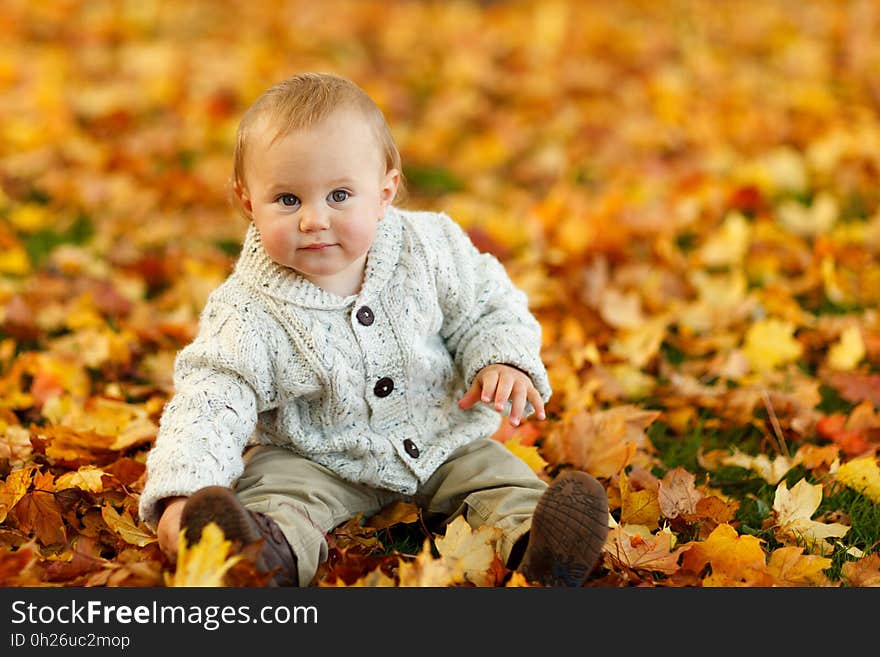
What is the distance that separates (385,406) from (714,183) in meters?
2.79

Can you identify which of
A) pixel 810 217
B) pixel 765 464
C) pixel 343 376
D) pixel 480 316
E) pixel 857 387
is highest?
pixel 810 217

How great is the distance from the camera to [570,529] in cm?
188

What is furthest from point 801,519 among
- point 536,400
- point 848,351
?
point 848,351

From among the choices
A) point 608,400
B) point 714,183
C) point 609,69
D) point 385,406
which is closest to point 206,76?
point 609,69

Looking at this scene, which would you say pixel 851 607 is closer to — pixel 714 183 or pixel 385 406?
pixel 385 406

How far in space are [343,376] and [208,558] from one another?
520 millimetres

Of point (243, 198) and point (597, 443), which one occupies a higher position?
point (243, 198)

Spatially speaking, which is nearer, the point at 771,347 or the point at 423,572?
the point at 423,572

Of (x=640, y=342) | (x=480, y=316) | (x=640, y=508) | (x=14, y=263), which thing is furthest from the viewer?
(x=14, y=263)

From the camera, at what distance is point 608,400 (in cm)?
295

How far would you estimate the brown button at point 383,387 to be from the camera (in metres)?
2.21

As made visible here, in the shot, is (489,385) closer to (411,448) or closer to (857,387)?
(411,448)

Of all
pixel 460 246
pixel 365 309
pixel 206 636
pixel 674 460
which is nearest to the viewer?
pixel 206 636

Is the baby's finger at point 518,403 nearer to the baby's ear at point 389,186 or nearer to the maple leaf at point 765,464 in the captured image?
the baby's ear at point 389,186
